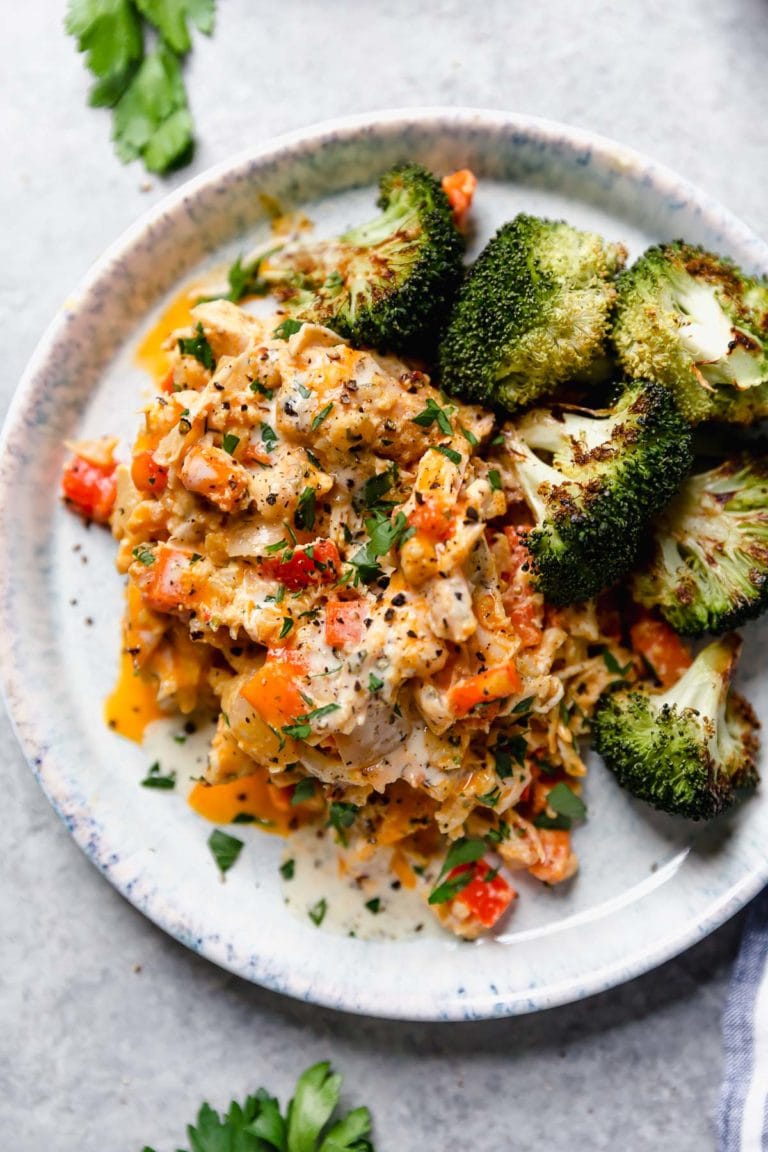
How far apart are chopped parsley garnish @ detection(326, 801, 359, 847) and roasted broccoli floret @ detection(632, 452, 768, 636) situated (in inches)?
53.8

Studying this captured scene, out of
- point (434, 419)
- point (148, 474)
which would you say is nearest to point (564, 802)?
point (434, 419)

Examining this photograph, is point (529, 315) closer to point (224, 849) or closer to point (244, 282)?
point (244, 282)

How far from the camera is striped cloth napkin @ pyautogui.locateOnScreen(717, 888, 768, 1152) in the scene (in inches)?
152

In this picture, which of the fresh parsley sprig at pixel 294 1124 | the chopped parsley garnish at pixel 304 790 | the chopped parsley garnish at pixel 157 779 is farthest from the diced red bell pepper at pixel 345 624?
the fresh parsley sprig at pixel 294 1124

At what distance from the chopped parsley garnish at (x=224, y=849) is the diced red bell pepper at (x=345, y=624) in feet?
3.69

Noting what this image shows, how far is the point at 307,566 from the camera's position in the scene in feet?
10.7

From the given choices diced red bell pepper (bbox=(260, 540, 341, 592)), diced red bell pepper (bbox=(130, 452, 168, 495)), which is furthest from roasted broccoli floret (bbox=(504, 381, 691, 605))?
diced red bell pepper (bbox=(130, 452, 168, 495))

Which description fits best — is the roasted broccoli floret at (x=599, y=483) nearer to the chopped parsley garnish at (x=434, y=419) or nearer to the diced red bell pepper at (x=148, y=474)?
the chopped parsley garnish at (x=434, y=419)

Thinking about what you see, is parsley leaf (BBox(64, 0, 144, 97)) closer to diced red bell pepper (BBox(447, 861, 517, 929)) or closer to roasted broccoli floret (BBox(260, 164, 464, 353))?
roasted broccoli floret (BBox(260, 164, 464, 353))

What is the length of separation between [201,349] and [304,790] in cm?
170

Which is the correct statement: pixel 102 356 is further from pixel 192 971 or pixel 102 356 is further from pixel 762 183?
pixel 762 183

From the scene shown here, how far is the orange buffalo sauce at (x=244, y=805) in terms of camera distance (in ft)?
12.6

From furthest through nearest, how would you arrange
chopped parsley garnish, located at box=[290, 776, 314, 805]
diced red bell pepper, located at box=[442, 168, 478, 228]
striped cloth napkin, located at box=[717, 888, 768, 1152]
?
striped cloth napkin, located at box=[717, 888, 768, 1152] < diced red bell pepper, located at box=[442, 168, 478, 228] < chopped parsley garnish, located at box=[290, 776, 314, 805]

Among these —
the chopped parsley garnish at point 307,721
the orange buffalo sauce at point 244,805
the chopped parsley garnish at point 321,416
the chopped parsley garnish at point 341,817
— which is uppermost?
the chopped parsley garnish at point 321,416
